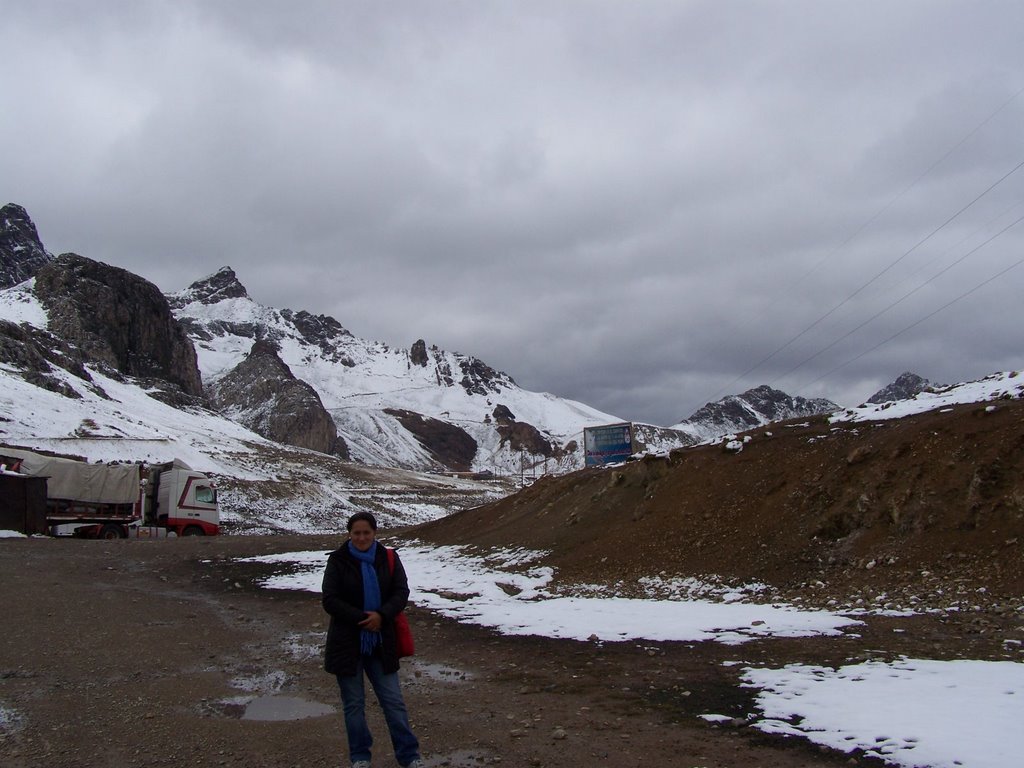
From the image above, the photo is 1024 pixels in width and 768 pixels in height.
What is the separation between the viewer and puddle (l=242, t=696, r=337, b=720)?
771cm

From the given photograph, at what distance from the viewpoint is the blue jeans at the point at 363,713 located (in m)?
5.89

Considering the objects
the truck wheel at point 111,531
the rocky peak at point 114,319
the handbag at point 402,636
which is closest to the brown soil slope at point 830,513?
the handbag at point 402,636

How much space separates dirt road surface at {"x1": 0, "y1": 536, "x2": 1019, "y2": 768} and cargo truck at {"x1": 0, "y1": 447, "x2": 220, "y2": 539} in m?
19.6

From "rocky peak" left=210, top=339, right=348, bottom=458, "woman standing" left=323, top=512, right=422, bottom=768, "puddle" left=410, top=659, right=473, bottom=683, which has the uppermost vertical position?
"rocky peak" left=210, top=339, right=348, bottom=458

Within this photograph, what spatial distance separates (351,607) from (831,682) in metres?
5.35

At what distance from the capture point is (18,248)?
186 m

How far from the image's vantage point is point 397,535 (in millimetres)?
31906

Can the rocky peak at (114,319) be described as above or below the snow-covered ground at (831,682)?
above

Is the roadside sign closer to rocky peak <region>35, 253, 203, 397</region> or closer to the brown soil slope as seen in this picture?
the brown soil slope

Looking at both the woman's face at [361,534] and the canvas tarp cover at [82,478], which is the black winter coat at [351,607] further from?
the canvas tarp cover at [82,478]

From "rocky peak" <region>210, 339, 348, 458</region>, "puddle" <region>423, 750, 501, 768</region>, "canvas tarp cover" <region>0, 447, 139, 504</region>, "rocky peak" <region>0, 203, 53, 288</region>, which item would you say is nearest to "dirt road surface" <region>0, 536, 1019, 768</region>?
"puddle" <region>423, 750, 501, 768</region>

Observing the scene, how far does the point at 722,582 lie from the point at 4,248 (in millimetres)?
218951

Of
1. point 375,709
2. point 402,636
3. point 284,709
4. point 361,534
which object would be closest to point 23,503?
point 284,709

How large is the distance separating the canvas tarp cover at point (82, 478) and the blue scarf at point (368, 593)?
103 ft
